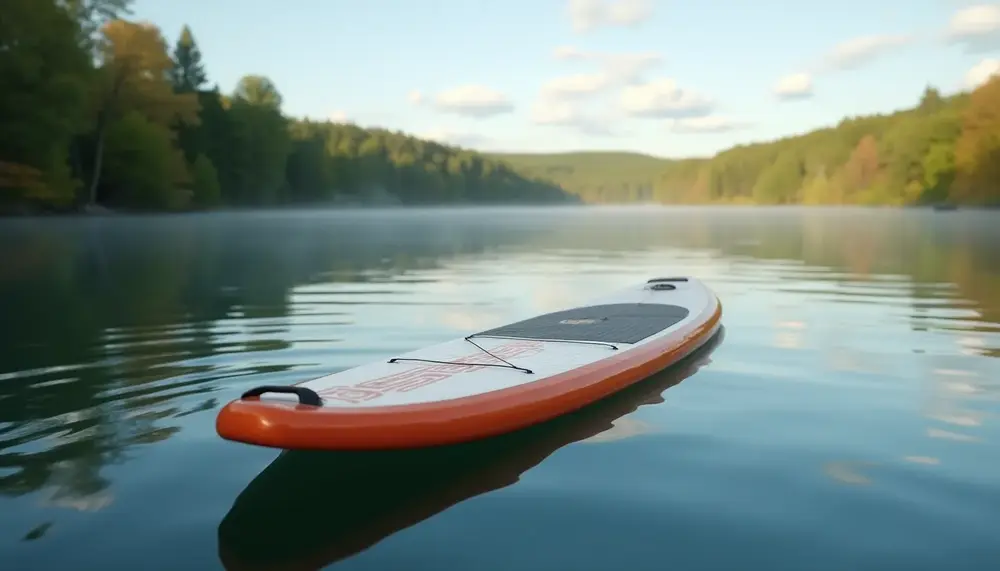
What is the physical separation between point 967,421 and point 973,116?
6921 centimetres

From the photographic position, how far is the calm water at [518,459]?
3.80m

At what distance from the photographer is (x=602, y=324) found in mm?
7992

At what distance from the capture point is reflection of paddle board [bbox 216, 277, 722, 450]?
4.27 meters

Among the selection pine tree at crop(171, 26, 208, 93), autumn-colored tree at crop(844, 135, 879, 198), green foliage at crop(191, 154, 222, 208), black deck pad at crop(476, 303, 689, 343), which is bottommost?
black deck pad at crop(476, 303, 689, 343)

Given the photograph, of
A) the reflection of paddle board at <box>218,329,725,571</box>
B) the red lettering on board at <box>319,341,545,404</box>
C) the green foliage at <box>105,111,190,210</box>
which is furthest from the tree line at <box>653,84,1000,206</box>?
the reflection of paddle board at <box>218,329,725,571</box>

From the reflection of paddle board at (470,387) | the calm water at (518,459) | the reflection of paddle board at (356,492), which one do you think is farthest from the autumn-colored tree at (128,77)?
the reflection of paddle board at (356,492)

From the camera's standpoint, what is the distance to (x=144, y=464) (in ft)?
Answer: 15.9

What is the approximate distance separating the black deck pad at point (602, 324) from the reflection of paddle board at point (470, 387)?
0.01 meters

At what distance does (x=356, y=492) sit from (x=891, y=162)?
3233 inches

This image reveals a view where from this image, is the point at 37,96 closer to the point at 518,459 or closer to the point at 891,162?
the point at 518,459

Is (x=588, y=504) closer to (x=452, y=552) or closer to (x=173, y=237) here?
(x=452, y=552)

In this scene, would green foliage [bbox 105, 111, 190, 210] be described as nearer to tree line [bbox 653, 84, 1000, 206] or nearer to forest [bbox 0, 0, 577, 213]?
forest [bbox 0, 0, 577, 213]

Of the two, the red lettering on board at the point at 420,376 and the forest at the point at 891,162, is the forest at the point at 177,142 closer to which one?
the forest at the point at 891,162

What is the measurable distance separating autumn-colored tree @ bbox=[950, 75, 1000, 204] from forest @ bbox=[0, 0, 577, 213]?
57213 mm
